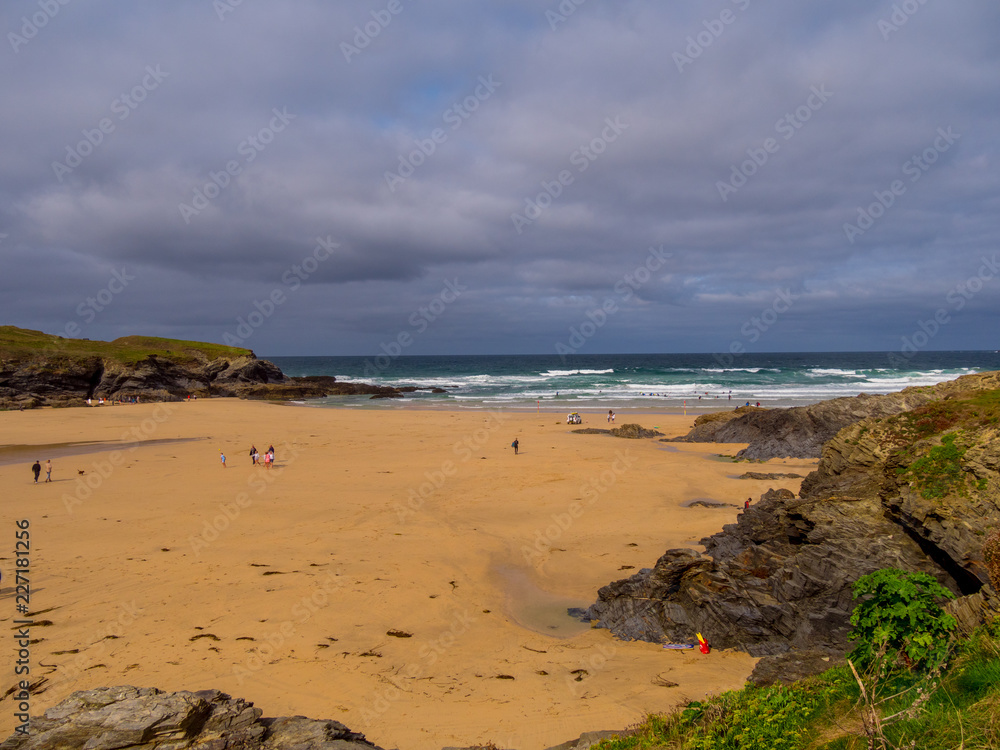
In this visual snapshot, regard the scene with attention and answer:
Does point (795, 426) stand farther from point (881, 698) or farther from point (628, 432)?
point (881, 698)

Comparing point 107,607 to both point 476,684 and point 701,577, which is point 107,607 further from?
point 701,577

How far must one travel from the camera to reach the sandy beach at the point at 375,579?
780 centimetres

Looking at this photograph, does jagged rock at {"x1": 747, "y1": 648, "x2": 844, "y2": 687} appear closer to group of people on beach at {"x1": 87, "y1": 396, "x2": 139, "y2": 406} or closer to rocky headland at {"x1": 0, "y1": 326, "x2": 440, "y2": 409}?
group of people on beach at {"x1": 87, "y1": 396, "x2": 139, "y2": 406}

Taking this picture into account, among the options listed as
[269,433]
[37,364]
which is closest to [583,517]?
[269,433]

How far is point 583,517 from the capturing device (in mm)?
16859

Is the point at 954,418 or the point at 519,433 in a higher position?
the point at 954,418

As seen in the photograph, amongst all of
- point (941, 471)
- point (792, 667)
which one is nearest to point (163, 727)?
point (792, 667)

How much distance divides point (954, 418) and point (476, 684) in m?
8.73

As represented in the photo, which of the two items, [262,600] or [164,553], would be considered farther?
[164,553]

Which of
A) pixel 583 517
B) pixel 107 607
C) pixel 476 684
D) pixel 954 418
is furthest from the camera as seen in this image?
pixel 583 517

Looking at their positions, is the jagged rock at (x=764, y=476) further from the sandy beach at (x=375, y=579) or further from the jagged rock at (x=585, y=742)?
the jagged rock at (x=585, y=742)

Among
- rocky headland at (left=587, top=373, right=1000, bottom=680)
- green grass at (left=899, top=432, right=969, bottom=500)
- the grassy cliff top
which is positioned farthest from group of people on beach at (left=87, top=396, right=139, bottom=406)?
green grass at (left=899, top=432, right=969, bottom=500)

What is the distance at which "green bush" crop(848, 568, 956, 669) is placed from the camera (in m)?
4.93

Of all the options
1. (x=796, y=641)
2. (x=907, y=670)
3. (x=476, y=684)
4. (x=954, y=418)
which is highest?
(x=954, y=418)
